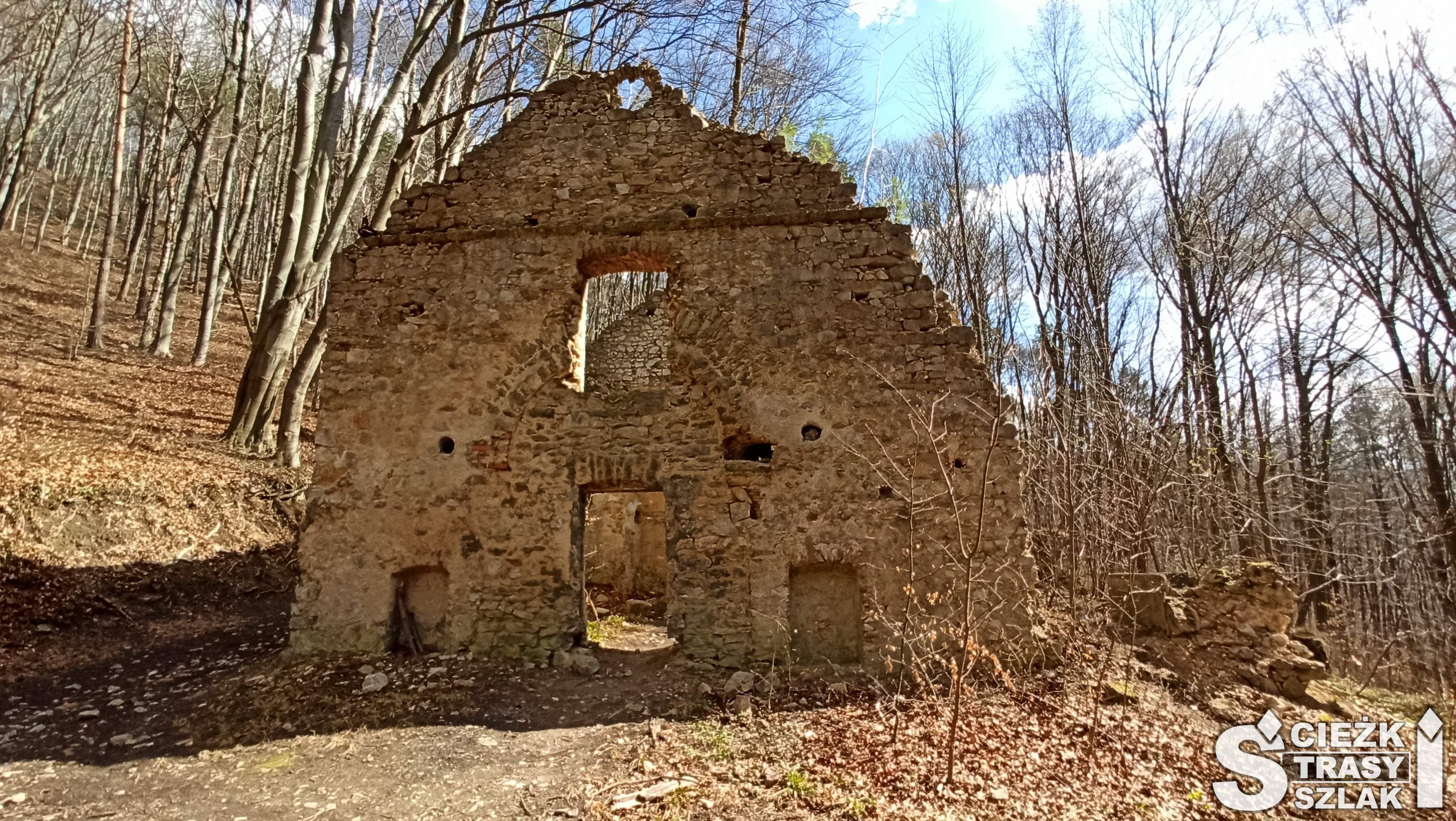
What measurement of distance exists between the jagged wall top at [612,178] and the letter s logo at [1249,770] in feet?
17.3

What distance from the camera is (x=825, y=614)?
6324 millimetres

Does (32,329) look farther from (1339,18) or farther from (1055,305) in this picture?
(1339,18)

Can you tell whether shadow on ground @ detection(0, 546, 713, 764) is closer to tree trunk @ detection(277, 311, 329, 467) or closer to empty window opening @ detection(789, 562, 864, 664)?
empty window opening @ detection(789, 562, 864, 664)

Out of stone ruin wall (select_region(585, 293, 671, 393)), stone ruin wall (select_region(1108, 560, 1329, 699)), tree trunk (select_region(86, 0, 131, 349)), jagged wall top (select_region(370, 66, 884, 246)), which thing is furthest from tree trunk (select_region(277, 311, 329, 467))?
stone ruin wall (select_region(1108, 560, 1329, 699))

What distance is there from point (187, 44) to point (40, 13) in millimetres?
3670

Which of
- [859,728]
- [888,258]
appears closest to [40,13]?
[888,258]

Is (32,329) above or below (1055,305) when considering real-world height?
below

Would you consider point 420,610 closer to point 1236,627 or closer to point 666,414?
point 666,414

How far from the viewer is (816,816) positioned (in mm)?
4074

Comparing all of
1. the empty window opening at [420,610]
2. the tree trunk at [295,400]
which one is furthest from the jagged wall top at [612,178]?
the tree trunk at [295,400]

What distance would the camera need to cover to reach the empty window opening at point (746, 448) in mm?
6504

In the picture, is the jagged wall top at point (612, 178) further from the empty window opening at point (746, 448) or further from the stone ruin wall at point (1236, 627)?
the stone ruin wall at point (1236, 627)

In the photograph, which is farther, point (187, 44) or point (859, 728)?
point (187, 44)

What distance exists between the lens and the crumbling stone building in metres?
6.25
